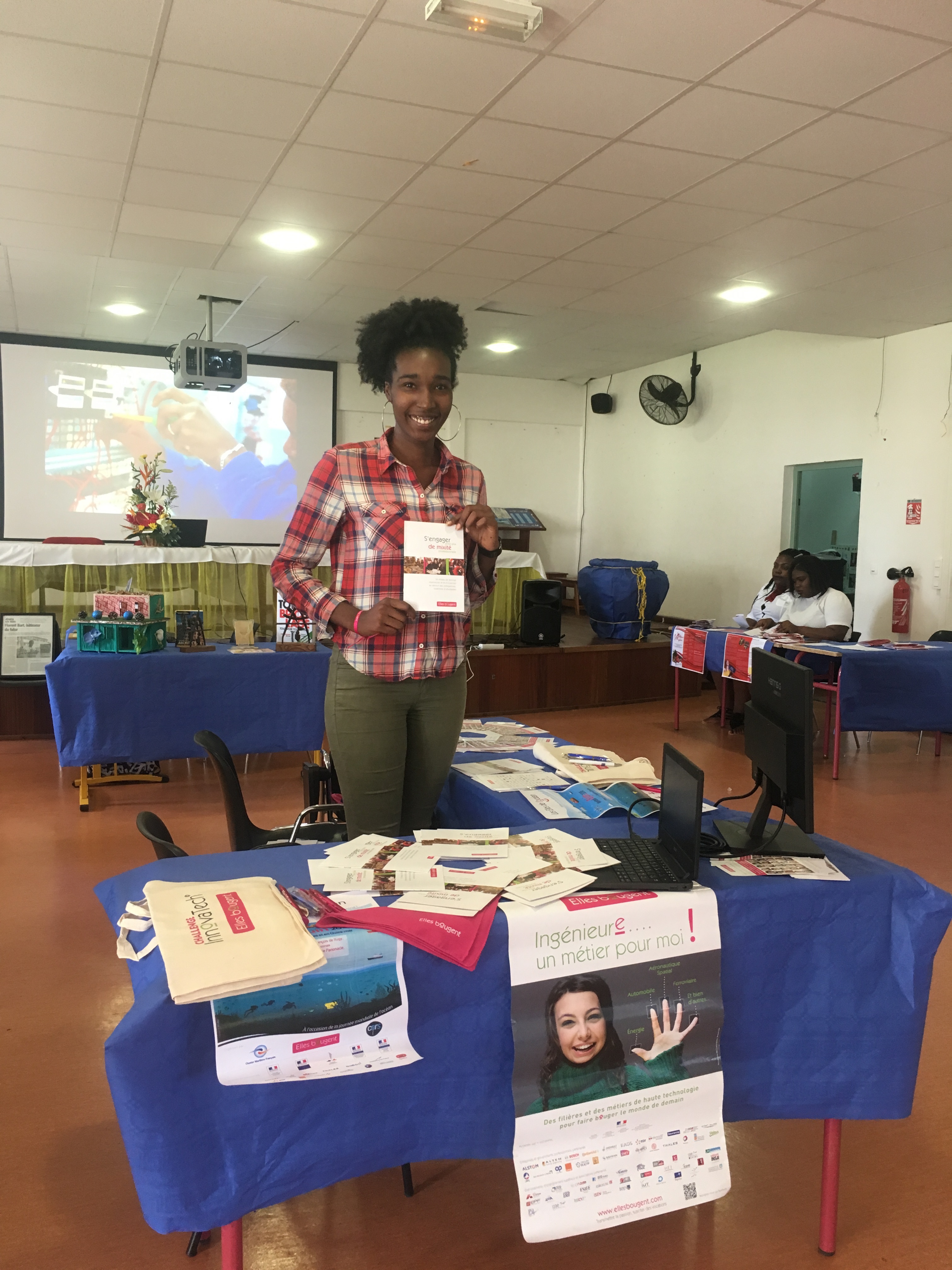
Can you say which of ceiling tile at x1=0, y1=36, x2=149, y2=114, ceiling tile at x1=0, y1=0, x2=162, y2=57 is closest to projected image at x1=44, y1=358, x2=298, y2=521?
ceiling tile at x1=0, y1=36, x2=149, y2=114

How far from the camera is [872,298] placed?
6.27 meters

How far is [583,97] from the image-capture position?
12.2ft

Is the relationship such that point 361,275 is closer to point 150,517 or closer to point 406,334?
point 150,517

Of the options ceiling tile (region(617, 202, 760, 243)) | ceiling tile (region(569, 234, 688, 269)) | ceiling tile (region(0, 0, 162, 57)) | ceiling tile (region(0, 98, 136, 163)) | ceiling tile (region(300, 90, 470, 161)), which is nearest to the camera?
ceiling tile (region(0, 0, 162, 57))

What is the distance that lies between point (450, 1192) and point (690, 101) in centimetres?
382

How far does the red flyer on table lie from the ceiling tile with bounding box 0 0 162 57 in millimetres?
4584

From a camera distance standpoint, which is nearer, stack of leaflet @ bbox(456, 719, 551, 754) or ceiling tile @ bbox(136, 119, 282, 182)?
stack of leaflet @ bbox(456, 719, 551, 754)

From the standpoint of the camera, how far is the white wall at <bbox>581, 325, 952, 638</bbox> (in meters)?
7.06

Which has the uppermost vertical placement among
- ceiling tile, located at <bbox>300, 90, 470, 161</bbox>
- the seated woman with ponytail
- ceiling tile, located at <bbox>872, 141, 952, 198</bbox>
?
ceiling tile, located at <bbox>300, 90, 470, 161</bbox>

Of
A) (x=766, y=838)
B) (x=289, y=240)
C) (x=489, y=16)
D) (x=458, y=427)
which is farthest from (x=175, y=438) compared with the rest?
(x=766, y=838)

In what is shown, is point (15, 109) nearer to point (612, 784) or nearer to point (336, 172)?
point (336, 172)

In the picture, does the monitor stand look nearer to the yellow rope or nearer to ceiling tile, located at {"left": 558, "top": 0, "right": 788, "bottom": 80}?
ceiling tile, located at {"left": 558, "top": 0, "right": 788, "bottom": 80}

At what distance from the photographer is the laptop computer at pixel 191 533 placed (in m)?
6.61

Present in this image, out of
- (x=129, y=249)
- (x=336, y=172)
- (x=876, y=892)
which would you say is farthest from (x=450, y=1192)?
(x=129, y=249)
